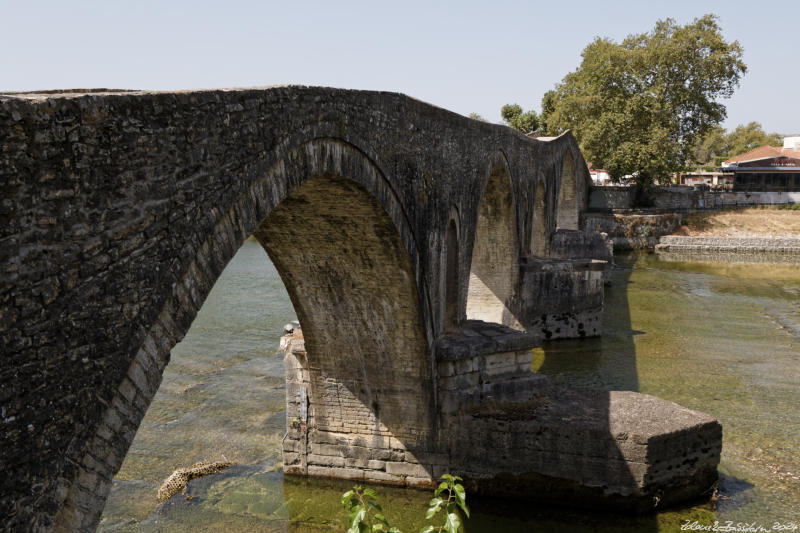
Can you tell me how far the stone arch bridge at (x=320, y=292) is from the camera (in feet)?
12.3

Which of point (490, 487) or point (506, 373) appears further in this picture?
point (506, 373)

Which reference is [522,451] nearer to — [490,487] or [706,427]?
[490,487]

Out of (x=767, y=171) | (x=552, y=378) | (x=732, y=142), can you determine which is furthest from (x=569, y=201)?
(x=732, y=142)

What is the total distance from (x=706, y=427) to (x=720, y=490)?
1.01 m

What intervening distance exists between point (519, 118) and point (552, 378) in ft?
137

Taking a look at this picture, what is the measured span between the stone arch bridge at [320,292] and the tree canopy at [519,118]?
121 feet

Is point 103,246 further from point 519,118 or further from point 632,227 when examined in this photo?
point 519,118

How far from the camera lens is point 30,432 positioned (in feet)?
12.0

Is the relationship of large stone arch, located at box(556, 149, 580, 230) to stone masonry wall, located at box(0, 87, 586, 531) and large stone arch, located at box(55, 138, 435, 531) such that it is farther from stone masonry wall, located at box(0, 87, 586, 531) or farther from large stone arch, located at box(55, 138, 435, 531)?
stone masonry wall, located at box(0, 87, 586, 531)

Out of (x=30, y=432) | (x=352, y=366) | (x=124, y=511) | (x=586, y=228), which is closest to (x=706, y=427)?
(x=352, y=366)

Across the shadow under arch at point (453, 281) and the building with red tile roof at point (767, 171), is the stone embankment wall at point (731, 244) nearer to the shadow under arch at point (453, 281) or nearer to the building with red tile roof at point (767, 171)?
the building with red tile roof at point (767, 171)

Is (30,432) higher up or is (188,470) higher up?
(30,432)

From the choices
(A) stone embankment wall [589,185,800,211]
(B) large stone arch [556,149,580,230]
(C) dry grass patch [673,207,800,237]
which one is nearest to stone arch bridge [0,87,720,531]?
(B) large stone arch [556,149,580,230]

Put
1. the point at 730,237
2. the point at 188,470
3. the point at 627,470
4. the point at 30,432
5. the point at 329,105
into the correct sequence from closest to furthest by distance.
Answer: the point at 30,432, the point at 329,105, the point at 627,470, the point at 188,470, the point at 730,237
